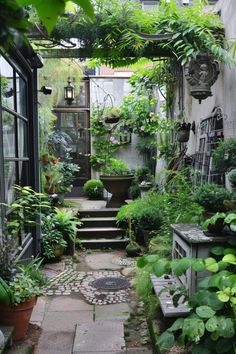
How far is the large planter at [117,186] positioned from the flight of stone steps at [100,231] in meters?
0.38

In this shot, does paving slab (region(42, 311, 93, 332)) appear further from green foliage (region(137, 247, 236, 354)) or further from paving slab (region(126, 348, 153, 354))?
green foliage (region(137, 247, 236, 354))

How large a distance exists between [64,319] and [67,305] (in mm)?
354

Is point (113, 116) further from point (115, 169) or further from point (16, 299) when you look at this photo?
point (16, 299)

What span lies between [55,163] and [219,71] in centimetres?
419

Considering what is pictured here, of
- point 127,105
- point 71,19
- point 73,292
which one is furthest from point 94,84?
point 73,292

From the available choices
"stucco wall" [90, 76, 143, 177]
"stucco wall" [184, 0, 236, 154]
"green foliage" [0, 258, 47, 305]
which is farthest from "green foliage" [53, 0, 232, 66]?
"stucco wall" [90, 76, 143, 177]

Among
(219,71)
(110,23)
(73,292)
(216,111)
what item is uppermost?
(110,23)

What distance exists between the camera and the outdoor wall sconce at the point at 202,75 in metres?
4.09

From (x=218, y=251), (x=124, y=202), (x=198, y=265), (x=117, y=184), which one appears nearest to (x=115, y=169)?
(x=117, y=184)

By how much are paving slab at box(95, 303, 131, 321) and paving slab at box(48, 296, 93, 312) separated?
125 mm

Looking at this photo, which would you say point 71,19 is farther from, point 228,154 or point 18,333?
point 18,333

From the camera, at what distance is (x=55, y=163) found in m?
7.54

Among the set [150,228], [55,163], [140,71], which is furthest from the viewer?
[55,163]

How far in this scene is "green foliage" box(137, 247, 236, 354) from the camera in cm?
197
